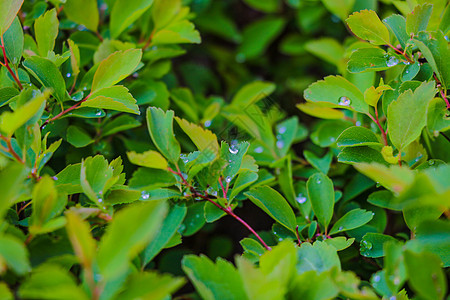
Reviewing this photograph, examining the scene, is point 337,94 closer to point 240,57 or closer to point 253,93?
point 253,93

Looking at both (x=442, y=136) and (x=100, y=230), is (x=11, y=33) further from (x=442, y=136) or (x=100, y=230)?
(x=442, y=136)

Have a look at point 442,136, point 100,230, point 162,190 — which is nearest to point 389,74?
point 442,136

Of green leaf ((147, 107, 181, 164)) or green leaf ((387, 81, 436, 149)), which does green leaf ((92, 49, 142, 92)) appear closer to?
green leaf ((147, 107, 181, 164))

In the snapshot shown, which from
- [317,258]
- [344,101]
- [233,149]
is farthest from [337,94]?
[317,258]

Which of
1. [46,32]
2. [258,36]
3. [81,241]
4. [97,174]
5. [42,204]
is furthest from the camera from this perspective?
[258,36]

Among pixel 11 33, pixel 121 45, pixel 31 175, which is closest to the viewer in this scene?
pixel 31 175

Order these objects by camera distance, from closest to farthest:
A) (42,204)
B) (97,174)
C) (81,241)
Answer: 1. (81,241)
2. (42,204)
3. (97,174)

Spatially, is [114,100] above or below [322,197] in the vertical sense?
above
